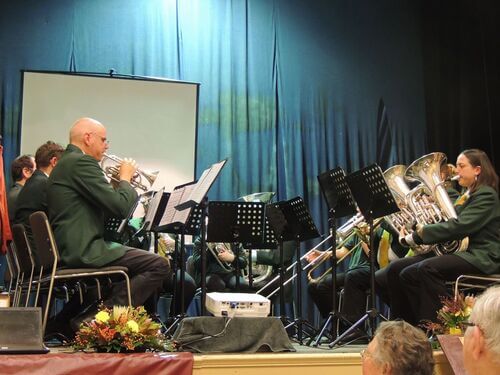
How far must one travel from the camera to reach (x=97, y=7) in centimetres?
827

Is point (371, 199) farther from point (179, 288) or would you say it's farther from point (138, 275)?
point (179, 288)

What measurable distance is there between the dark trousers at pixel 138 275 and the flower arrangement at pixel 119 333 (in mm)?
401

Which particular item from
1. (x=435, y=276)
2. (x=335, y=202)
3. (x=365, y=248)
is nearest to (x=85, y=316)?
(x=335, y=202)

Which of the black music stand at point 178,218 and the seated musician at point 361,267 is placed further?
the seated musician at point 361,267

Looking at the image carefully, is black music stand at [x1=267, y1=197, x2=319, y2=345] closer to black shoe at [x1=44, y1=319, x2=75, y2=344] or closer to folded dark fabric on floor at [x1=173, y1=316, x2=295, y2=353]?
folded dark fabric on floor at [x1=173, y1=316, x2=295, y2=353]

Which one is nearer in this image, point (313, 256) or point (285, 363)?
point (285, 363)

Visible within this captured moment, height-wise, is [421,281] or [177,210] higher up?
[177,210]

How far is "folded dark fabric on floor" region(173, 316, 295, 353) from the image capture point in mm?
4504

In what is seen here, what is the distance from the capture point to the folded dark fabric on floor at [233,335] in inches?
177

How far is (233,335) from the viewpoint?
4566 mm

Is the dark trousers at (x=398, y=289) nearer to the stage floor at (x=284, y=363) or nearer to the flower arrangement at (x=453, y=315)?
the flower arrangement at (x=453, y=315)

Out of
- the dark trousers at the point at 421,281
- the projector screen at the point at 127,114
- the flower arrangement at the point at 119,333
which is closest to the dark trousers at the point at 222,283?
the projector screen at the point at 127,114

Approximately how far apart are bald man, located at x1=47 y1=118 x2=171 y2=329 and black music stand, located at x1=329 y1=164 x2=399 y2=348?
1.35m

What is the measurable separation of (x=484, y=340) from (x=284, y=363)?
8.33 ft
